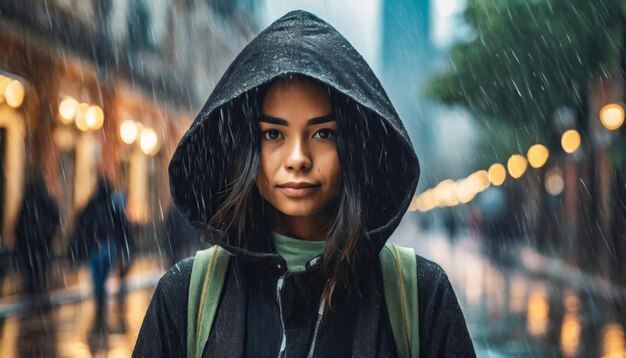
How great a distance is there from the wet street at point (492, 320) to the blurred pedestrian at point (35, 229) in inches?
16.7

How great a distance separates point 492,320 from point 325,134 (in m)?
9.03

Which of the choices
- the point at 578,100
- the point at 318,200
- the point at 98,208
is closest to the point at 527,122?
the point at 578,100

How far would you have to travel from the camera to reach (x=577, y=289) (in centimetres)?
1636

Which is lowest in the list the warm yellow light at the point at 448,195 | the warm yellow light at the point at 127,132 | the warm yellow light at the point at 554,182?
the warm yellow light at the point at 448,195

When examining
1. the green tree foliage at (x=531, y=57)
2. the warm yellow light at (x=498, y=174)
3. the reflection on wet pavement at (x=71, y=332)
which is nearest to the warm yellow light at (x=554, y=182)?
the green tree foliage at (x=531, y=57)

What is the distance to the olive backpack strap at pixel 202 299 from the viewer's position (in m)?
2.19

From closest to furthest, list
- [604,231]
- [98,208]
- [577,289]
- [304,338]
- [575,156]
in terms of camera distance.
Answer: [304,338] < [98,208] < [577,289] < [604,231] < [575,156]

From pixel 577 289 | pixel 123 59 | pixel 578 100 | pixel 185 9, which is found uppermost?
pixel 185 9

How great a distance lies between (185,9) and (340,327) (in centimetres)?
3326

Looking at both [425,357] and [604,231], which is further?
[604,231]

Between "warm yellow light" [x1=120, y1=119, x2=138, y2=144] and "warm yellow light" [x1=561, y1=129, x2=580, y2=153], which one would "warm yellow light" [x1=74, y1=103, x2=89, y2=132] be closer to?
"warm yellow light" [x1=120, y1=119, x2=138, y2=144]

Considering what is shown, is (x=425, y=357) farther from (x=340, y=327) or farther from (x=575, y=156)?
(x=575, y=156)

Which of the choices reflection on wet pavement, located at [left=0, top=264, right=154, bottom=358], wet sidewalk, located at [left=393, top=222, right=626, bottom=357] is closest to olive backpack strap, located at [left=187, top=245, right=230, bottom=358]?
reflection on wet pavement, located at [left=0, top=264, right=154, bottom=358]

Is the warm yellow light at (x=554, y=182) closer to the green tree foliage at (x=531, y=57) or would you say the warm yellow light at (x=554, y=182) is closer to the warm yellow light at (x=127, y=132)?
the green tree foliage at (x=531, y=57)
